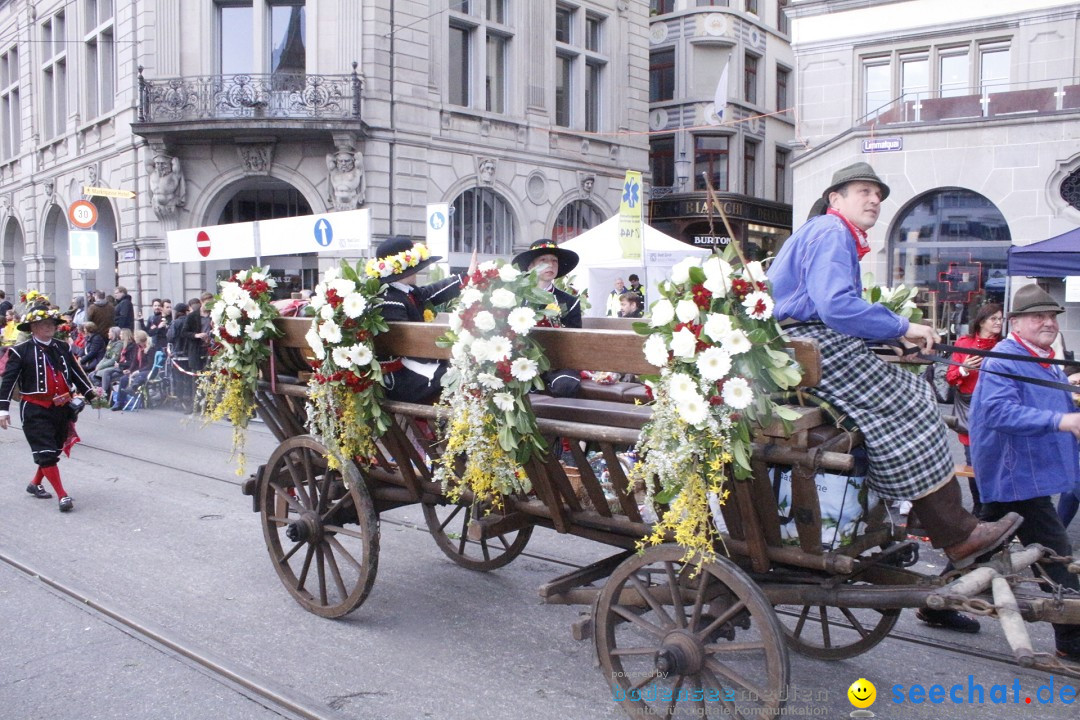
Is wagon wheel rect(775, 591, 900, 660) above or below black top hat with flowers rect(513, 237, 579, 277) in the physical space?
below

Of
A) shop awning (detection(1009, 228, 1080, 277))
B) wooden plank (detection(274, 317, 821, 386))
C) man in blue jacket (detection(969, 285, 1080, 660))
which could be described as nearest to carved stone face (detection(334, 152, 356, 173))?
shop awning (detection(1009, 228, 1080, 277))

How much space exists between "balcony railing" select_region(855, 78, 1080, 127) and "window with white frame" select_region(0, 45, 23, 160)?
25.4 meters

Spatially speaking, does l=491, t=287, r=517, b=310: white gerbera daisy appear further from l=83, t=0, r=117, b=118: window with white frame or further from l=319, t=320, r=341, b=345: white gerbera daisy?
l=83, t=0, r=117, b=118: window with white frame

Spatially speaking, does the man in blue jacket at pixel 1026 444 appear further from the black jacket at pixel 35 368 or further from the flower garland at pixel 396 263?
the black jacket at pixel 35 368

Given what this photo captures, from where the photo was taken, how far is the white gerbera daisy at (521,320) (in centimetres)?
379

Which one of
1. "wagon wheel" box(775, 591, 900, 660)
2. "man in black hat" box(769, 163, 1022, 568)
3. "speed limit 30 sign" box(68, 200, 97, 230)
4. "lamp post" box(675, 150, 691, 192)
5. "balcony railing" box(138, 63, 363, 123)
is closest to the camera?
"man in black hat" box(769, 163, 1022, 568)

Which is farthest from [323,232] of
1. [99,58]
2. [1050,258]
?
[99,58]

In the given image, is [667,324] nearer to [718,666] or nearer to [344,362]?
[718,666]

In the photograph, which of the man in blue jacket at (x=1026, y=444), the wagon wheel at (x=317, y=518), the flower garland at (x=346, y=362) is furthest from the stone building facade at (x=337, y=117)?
the man in blue jacket at (x=1026, y=444)

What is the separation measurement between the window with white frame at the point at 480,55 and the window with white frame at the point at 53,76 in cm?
1147

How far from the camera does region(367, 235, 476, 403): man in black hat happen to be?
182 inches

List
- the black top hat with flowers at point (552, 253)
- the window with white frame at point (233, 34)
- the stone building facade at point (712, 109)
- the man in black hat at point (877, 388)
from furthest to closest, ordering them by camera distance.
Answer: the stone building facade at point (712, 109) < the window with white frame at point (233, 34) < the black top hat with flowers at point (552, 253) < the man in black hat at point (877, 388)

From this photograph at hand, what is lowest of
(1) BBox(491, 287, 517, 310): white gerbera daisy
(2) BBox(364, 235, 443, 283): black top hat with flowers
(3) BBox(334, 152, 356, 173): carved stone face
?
(1) BBox(491, 287, 517, 310): white gerbera daisy

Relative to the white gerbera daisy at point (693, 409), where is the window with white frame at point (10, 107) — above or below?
above
